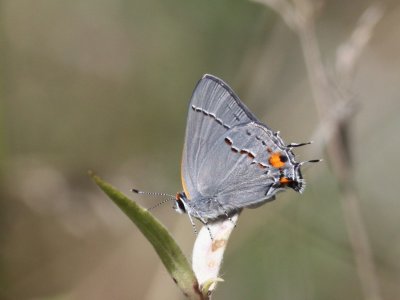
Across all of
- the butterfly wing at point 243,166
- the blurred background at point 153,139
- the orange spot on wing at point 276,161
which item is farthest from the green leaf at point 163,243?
the blurred background at point 153,139

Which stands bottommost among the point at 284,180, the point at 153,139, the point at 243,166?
the point at 284,180

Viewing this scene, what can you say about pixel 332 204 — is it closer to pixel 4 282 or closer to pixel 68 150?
pixel 68 150

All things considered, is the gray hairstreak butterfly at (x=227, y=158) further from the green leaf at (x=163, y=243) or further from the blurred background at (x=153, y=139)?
the green leaf at (x=163, y=243)

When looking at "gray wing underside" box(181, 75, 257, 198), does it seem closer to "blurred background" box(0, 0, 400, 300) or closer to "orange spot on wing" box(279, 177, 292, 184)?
"orange spot on wing" box(279, 177, 292, 184)

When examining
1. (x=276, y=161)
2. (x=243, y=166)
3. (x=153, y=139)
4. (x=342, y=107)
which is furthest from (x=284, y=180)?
(x=153, y=139)

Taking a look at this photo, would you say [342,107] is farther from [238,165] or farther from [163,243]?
[163,243]

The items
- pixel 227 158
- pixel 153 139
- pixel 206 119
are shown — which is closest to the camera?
pixel 206 119
